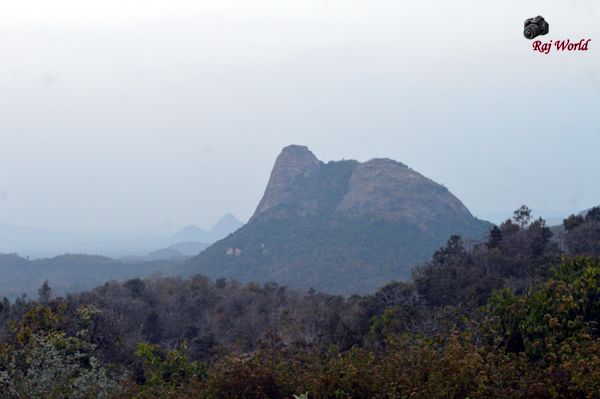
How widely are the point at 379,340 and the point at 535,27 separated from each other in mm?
7738

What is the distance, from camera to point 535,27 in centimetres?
1085

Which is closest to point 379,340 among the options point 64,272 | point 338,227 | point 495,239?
point 495,239

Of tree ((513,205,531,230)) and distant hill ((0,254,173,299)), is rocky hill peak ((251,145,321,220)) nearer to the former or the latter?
distant hill ((0,254,173,299))

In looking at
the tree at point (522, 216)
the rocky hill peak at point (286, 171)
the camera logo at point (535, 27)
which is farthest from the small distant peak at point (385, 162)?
the camera logo at point (535, 27)

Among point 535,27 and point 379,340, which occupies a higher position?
point 535,27

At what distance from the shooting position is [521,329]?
9289 mm

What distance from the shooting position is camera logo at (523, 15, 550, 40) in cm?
1062

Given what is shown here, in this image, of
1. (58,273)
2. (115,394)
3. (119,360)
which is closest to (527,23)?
(115,394)

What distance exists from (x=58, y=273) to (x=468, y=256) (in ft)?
211

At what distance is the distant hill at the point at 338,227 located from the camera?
65562 millimetres

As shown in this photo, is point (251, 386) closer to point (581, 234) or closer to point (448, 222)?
point (581, 234)

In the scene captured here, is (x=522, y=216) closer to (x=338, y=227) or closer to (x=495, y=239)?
(x=495, y=239)

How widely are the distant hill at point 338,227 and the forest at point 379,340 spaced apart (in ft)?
108

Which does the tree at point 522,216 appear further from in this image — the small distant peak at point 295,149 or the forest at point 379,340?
the small distant peak at point 295,149
